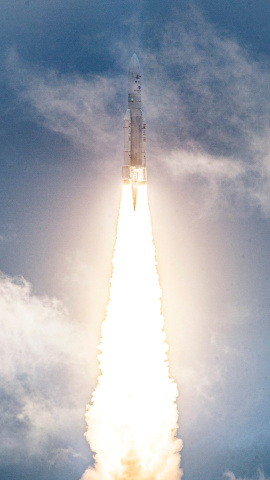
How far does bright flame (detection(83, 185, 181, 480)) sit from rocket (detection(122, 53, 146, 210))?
2136mm

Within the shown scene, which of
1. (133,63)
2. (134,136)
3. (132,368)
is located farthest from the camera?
(132,368)

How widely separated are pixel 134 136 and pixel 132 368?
13.0 m

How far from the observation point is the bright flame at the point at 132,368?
2147 inches

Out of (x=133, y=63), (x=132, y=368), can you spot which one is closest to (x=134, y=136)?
(x=133, y=63)

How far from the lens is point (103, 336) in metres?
54.9

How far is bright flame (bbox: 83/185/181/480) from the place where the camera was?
5453 centimetres

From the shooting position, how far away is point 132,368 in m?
54.7

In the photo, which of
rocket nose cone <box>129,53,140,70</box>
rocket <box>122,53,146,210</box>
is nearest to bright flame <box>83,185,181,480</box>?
rocket <box>122,53,146,210</box>

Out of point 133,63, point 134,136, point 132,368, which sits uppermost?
point 133,63

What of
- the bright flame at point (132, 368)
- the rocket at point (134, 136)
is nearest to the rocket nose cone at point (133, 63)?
the rocket at point (134, 136)

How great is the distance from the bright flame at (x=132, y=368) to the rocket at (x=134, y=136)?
2.14 metres

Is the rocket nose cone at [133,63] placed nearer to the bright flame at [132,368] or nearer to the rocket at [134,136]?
the rocket at [134,136]

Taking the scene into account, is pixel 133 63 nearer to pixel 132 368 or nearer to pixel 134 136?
pixel 134 136

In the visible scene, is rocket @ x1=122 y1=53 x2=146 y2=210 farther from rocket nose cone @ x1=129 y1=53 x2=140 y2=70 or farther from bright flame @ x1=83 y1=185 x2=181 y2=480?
bright flame @ x1=83 y1=185 x2=181 y2=480
